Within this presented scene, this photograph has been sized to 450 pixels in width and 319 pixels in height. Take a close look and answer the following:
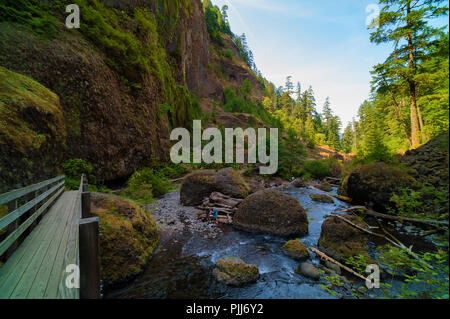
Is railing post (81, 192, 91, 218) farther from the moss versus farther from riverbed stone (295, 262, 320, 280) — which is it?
riverbed stone (295, 262, 320, 280)

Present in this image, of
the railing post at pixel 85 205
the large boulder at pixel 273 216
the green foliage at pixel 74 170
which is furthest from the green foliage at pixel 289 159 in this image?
the railing post at pixel 85 205

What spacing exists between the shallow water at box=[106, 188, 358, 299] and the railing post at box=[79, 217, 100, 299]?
3.09 metres

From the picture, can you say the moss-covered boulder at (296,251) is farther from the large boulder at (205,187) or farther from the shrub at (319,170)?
the shrub at (319,170)

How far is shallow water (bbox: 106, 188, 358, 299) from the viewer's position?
4.63 meters

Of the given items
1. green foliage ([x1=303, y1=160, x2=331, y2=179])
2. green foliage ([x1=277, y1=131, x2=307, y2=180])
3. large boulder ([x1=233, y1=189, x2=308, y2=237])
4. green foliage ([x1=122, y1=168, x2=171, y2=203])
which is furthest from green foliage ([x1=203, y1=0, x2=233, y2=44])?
large boulder ([x1=233, y1=189, x2=308, y2=237])

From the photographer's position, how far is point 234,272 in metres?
5.17

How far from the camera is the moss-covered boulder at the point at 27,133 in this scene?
4.99 meters

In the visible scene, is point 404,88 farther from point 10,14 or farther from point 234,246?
point 10,14

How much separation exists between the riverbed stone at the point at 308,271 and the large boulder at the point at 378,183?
6.27 meters

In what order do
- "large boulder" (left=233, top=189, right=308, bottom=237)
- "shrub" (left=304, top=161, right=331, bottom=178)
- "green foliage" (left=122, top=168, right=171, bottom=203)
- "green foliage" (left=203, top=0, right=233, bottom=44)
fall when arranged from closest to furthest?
"large boulder" (left=233, top=189, right=308, bottom=237) → "green foliage" (left=122, top=168, right=171, bottom=203) → "shrub" (left=304, top=161, right=331, bottom=178) → "green foliage" (left=203, top=0, right=233, bottom=44)

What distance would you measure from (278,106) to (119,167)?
73.4 meters

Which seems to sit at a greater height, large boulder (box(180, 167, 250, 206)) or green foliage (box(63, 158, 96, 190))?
green foliage (box(63, 158, 96, 190))

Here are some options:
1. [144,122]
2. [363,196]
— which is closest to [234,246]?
[363,196]

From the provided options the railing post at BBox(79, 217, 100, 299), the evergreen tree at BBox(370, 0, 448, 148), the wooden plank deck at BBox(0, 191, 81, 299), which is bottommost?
the wooden plank deck at BBox(0, 191, 81, 299)
